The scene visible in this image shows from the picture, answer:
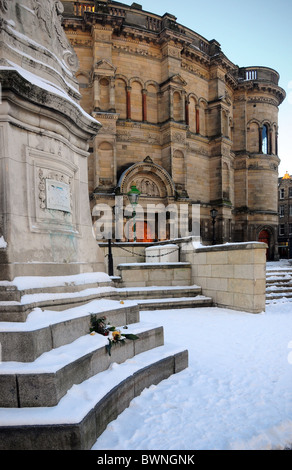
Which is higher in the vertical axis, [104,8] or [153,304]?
[104,8]

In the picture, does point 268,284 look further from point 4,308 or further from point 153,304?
point 4,308

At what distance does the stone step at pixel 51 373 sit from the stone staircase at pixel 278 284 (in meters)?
8.40

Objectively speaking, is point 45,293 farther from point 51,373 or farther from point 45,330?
point 51,373

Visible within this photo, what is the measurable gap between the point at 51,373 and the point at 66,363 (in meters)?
0.23

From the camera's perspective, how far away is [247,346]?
572 cm

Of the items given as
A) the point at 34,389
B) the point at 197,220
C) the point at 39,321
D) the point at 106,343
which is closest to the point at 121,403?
the point at 106,343

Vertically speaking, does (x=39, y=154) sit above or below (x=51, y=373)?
above

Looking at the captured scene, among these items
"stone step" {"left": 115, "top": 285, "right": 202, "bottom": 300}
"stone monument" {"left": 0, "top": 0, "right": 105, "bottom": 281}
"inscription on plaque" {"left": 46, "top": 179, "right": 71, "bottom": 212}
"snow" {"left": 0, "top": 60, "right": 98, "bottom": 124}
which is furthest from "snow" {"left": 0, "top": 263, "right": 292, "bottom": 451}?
"stone step" {"left": 115, "top": 285, "right": 202, "bottom": 300}

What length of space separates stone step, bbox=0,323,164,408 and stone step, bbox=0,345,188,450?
7cm

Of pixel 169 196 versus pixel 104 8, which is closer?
pixel 104 8

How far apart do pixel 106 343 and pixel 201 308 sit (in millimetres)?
6545

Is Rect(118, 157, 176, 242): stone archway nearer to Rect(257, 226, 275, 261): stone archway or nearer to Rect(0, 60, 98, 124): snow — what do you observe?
Rect(257, 226, 275, 261): stone archway

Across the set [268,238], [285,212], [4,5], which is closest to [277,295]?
[4,5]

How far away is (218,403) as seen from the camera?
3562 mm
